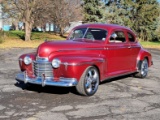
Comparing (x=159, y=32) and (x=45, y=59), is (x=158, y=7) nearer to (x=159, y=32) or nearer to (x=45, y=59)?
(x=159, y=32)

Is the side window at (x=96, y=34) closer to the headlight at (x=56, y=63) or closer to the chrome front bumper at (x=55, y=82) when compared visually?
the headlight at (x=56, y=63)

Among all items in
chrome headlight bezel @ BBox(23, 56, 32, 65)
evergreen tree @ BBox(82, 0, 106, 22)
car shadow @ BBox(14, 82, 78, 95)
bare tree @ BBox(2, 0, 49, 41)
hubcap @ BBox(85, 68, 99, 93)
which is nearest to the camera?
hubcap @ BBox(85, 68, 99, 93)

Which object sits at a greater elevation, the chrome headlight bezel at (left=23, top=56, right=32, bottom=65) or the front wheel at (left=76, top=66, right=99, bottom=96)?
the chrome headlight bezel at (left=23, top=56, right=32, bottom=65)

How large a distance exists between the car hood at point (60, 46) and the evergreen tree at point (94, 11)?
92.9 ft

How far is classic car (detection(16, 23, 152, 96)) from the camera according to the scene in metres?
6.53

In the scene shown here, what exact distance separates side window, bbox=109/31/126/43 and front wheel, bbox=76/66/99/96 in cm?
143

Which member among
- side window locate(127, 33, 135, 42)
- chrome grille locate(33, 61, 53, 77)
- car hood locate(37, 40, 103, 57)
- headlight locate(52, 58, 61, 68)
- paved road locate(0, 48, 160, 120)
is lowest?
paved road locate(0, 48, 160, 120)

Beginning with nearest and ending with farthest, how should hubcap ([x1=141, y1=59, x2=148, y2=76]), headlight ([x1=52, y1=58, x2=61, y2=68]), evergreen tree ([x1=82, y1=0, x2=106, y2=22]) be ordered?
1. headlight ([x1=52, y1=58, x2=61, y2=68])
2. hubcap ([x1=141, y1=59, x2=148, y2=76])
3. evergreen tree ([x1=82, y1=0, x2=106, y2=22])

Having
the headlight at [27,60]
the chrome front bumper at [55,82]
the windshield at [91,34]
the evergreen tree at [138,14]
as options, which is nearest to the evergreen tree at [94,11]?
the evergreen tree at [138,14]

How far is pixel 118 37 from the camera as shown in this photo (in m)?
8.66

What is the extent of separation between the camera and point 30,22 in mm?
29344

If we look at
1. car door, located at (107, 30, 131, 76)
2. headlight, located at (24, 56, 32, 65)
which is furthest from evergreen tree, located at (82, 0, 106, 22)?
headlight, located at (24, 56, 32, 65)

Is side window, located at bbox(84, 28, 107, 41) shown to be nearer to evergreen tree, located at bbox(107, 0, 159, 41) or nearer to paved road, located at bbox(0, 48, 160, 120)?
paved road, located at bbox(0, 48, 160, 120)

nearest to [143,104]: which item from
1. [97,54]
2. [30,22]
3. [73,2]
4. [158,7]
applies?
[97,54]
